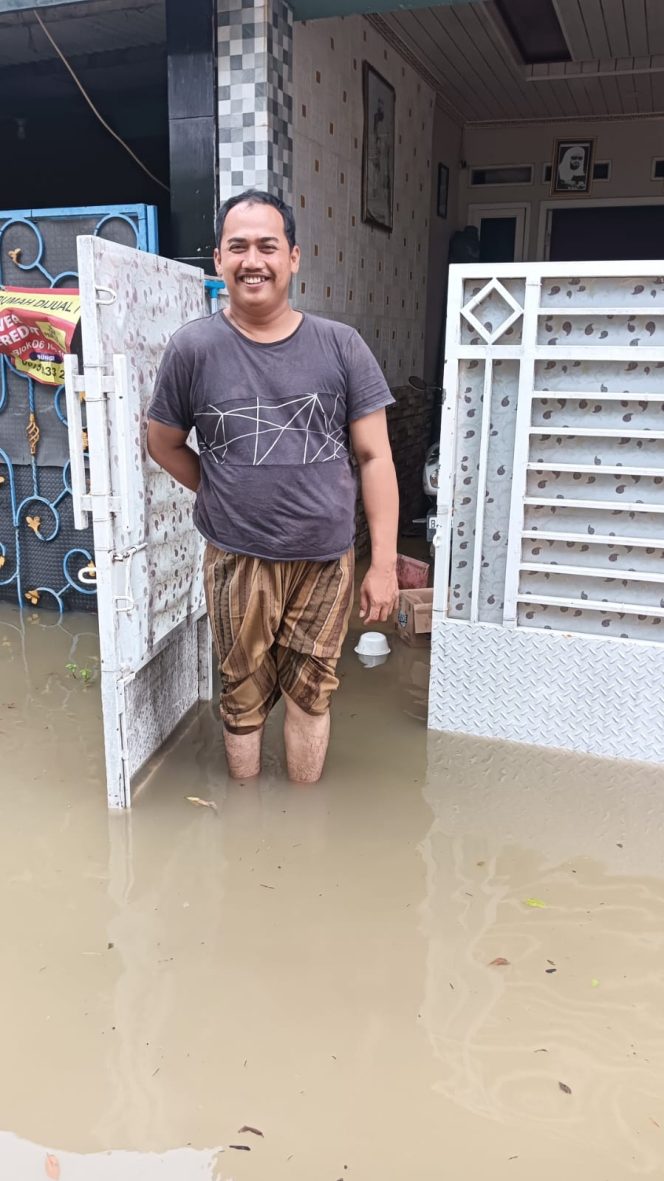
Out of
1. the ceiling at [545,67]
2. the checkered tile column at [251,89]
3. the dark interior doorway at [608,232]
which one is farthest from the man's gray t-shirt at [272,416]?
the dark interior doorway at [608,232]

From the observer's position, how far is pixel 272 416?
2438 mm

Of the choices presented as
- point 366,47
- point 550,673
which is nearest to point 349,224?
point 366,47

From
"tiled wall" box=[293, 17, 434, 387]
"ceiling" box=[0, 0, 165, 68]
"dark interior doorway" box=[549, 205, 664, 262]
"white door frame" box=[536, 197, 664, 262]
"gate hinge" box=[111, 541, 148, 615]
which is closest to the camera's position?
"gate hinge" box=[111, 541, 148, 615]

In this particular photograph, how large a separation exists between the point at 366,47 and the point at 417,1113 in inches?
211

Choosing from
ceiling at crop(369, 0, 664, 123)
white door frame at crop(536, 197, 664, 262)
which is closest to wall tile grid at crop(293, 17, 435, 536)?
ceiling at crop(369, 0, 664, 123)

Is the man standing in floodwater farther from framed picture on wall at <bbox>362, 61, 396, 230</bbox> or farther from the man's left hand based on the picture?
framed picture on wall at <bbox>362, 61, 396, 230</bbox>

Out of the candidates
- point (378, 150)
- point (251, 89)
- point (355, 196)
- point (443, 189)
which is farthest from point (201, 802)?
point (443, 189)

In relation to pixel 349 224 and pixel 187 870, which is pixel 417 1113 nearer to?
pixel 187 870

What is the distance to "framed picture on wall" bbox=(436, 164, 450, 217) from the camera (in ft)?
24.1

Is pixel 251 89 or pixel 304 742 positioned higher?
pixel 251 89

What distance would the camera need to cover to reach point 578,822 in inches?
105

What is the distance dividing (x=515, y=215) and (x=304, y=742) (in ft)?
22.3

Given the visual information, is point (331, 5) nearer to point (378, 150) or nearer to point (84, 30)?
point (378, 150)

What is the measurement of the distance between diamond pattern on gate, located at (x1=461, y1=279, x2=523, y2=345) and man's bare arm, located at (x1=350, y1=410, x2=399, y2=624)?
57cm
